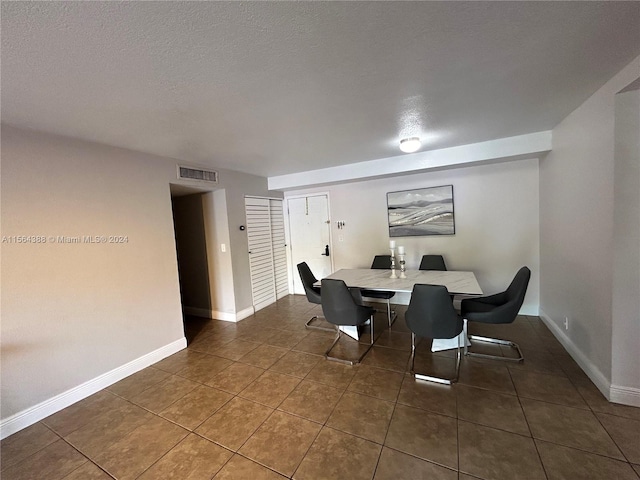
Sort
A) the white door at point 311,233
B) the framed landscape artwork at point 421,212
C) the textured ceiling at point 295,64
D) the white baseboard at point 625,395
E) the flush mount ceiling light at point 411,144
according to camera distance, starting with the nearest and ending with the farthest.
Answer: the textured ceiling at point 295,64
the white baseboard at point 625,395
the flush mount ceiling light at point 411,144
the framed landscape artwork at point 421,212
the white door at point 311,233

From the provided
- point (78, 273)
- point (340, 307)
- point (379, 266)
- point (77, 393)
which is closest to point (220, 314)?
point (77, 393)

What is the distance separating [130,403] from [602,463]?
3357mm

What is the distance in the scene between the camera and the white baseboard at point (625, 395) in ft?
5.90

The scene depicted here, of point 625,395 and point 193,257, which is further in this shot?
point 193,257

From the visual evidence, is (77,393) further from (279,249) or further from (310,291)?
(279,249)

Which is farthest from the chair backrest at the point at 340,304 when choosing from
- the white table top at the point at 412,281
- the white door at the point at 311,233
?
the white door at the point at 311,233

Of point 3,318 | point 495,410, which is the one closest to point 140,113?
point 3,318

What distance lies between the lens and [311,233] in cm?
499

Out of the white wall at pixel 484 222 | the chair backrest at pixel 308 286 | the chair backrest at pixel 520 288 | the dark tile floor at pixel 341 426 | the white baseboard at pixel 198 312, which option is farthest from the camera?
the white baseboard at pixel 198 312

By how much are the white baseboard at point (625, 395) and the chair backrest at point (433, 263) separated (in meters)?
1.98

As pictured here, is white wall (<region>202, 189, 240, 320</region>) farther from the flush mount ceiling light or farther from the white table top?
the flush mount ceiling light

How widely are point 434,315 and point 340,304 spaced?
0.91 metres

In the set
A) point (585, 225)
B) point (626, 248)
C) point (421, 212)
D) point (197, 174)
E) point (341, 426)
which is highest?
point (197, 174)

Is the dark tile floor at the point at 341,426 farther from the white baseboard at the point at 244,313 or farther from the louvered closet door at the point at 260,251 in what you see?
the louvered closet door at the point at 260,251
